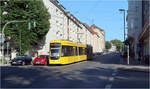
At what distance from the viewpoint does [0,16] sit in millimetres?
40469

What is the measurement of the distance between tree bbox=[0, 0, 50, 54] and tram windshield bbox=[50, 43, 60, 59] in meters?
14.2

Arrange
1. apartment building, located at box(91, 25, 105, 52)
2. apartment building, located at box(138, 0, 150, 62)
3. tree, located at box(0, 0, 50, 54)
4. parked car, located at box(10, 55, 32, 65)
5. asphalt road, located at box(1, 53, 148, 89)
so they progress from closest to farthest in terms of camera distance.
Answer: asphalt road, located at box(1, 53, 148, 89), apartment building, located at box(138, 0, 150, 62), parked car, located at box(10, 55, 32, 65), tree, located at box(0, 0, 50, 54), apartment building, located at box(91, 25, 105, 52)

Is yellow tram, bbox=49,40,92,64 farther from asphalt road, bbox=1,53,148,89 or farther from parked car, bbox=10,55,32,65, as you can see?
asphalt road, bbox=1,53,148,89

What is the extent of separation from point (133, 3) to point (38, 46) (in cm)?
2364

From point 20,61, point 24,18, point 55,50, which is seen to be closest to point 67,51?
point 55,50

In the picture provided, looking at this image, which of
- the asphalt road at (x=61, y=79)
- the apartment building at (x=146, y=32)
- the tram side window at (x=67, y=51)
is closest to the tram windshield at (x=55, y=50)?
the tram side window at (x=67, y=51)

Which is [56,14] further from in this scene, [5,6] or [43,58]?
[43,58]

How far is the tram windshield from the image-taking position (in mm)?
27266

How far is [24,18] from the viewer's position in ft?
133

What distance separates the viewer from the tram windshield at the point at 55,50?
1073 inches

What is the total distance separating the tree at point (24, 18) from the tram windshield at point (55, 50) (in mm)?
14209

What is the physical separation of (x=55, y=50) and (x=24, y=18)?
1557cm

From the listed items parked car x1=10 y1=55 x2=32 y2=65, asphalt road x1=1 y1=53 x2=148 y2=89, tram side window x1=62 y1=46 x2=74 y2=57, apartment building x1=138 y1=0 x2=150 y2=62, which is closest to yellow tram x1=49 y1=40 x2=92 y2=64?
tram side window x1=62 y1=46 x2=74 y2=57

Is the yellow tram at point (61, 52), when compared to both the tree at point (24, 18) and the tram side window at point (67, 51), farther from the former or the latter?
the tree at point (24, 18)
